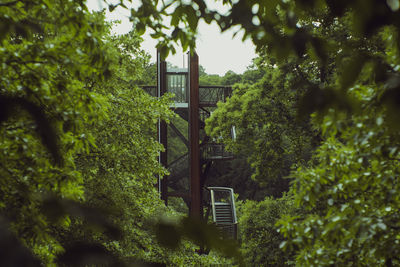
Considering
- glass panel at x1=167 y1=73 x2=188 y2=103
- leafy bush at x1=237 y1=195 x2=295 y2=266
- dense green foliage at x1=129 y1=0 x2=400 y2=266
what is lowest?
leafy bush at x1=237 y1=195 x2=295 y2=266

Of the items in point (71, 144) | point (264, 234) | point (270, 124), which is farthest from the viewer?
point (264, 234)

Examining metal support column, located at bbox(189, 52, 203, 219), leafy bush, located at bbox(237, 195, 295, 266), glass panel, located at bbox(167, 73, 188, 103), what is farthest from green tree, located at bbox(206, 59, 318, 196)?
glass panel, located at bbox(167, 73, 188, 103)

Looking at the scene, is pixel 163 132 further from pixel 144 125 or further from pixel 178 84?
pixel 144 125

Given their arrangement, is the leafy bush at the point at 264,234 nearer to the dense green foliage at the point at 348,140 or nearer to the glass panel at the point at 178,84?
the glass panel at the point at 178,84

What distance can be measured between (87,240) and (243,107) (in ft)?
32.9

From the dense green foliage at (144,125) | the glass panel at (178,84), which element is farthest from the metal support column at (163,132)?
→ the dense green foliage at (144,125)

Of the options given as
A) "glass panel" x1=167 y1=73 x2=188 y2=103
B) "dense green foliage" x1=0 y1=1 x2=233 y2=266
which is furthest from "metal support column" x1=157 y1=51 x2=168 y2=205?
"dense green foliage" x1=0 y1=1 x2=233 y2=266

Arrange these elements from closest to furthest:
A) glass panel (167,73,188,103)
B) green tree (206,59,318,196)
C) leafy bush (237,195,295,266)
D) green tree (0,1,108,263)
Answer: green tree (0,1,108,263)
green tree (206,59,318,196)
leafy bush (237,195,295,266)
glass panel (167,73,188,103)

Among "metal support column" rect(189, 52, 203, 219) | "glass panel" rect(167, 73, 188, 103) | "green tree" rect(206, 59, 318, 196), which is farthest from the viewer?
"glass panel" rect(167, 73, 188, 103)

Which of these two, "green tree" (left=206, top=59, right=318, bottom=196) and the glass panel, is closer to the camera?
"green tree" (left=206, top=59, right=318, bottom=196)

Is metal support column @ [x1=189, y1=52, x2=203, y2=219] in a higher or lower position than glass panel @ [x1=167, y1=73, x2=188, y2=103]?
lower

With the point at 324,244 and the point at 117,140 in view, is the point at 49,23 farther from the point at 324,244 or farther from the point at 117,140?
the point at 117,140

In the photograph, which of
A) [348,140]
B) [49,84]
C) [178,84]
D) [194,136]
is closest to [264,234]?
[194,136]

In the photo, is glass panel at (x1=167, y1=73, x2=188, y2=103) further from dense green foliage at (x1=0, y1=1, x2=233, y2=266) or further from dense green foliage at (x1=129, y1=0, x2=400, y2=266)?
dense green foliage at (x1=129, y1=0, x2=400, y2=266)
